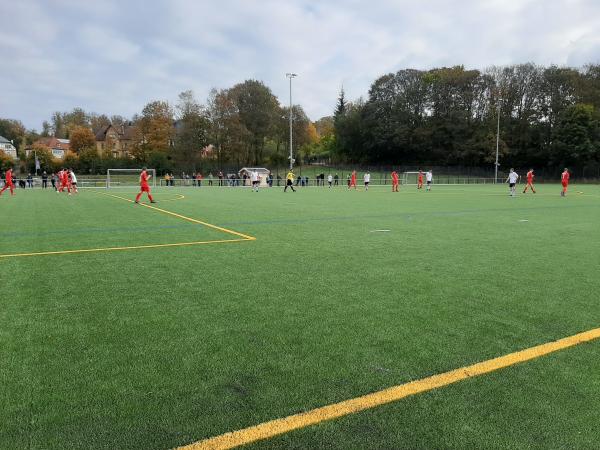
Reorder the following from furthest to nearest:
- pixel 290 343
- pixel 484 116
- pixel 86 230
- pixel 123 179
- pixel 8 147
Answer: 1. pixel 8 147
2. pixel 484 116
3. pixel 123 179
4. pixel 86 230
5. pixel 290 343

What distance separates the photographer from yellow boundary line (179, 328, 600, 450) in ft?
8.45

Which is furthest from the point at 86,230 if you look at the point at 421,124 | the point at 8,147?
the point at 8,147

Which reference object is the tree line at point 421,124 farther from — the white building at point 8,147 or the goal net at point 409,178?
the white building at point 8,147

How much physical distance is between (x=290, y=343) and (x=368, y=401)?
109 centimetres

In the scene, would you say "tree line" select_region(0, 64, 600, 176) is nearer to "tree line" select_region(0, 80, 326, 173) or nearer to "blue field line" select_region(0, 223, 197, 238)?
"tree line" select_region(0, 80, 326, 173)

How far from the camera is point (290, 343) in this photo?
12.9ft

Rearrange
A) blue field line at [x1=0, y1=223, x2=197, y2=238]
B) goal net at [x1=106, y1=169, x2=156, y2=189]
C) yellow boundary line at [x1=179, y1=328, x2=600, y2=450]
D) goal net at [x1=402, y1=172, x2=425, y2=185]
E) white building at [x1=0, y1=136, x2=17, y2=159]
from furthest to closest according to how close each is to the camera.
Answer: white building at [x1=0, y1=136, x2=17, y2=159] < goal net at [x1=402, y1=172, x2=425, y2=185] < goal net at [x1=106, y1=169, x2=156, y2=189] < blue field line at [x1=0, y1=223, x2=197, y2=238] < yellow boundary line at [x1=179, y1=328, x2=600, y2=450]

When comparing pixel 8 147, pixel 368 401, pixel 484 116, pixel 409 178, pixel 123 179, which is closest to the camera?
pixel 368 401

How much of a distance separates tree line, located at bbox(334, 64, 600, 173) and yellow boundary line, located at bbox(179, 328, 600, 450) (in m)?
67.9

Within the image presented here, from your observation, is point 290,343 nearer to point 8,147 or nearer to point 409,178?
point 409,178

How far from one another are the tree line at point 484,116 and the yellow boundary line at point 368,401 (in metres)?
67.9

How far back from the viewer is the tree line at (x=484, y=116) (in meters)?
66.5

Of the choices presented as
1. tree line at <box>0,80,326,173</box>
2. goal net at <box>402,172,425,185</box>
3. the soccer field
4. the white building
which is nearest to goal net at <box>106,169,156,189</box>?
tree line at <box>0,80,326,173</box>

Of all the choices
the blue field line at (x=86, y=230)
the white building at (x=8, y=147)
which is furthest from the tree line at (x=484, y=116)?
the white building at (x=8, y=147)
